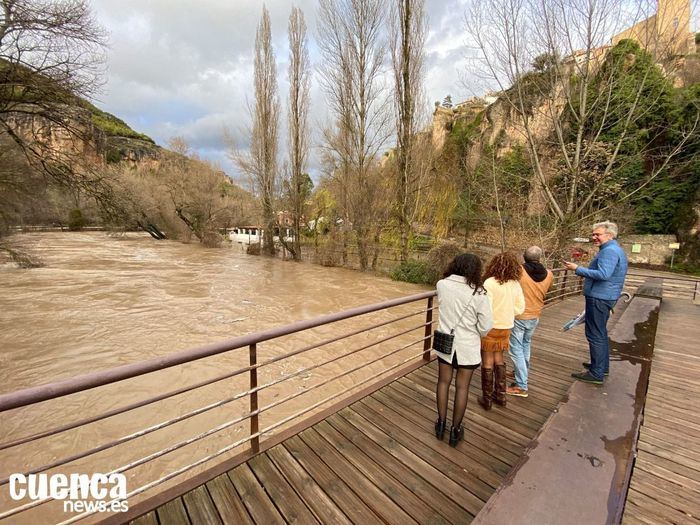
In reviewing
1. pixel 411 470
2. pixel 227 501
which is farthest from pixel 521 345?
pixel 227 501

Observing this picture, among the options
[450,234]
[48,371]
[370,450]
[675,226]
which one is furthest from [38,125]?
[675,226]

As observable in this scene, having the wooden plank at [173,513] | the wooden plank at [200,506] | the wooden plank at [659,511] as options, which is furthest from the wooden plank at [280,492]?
the wooden plank at [659,511]

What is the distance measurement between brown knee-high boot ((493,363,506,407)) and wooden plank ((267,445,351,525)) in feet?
6.43

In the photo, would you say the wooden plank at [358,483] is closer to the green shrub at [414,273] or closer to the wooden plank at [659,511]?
the wooden plank at [659,511]

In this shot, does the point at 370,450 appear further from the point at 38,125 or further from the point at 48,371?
the point at 38,125

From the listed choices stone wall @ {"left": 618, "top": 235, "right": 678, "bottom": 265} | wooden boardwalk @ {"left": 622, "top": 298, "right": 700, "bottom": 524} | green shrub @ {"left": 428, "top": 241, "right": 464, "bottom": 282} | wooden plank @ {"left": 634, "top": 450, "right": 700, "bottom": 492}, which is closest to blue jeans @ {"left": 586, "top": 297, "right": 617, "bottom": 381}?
wooden boardwalk @ {"left": 622, "top": 298, "right": 700, "bottom": 524}

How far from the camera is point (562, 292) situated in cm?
820

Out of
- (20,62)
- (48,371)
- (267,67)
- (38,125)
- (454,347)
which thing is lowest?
(48,371)

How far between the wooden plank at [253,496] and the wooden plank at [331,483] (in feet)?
1.11

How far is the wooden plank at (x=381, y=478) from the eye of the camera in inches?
75.2

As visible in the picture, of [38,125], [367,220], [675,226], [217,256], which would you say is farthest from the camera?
[217,256]

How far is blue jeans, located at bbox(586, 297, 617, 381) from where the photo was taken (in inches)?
121

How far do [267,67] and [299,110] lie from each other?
468cm

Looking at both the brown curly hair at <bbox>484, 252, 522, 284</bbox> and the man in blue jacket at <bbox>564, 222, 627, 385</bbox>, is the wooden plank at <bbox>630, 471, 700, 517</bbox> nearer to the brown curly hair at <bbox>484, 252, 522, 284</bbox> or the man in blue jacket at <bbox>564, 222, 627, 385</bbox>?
the man in blue jacket at <bbox>564, 222, 627, 385</bbox>
